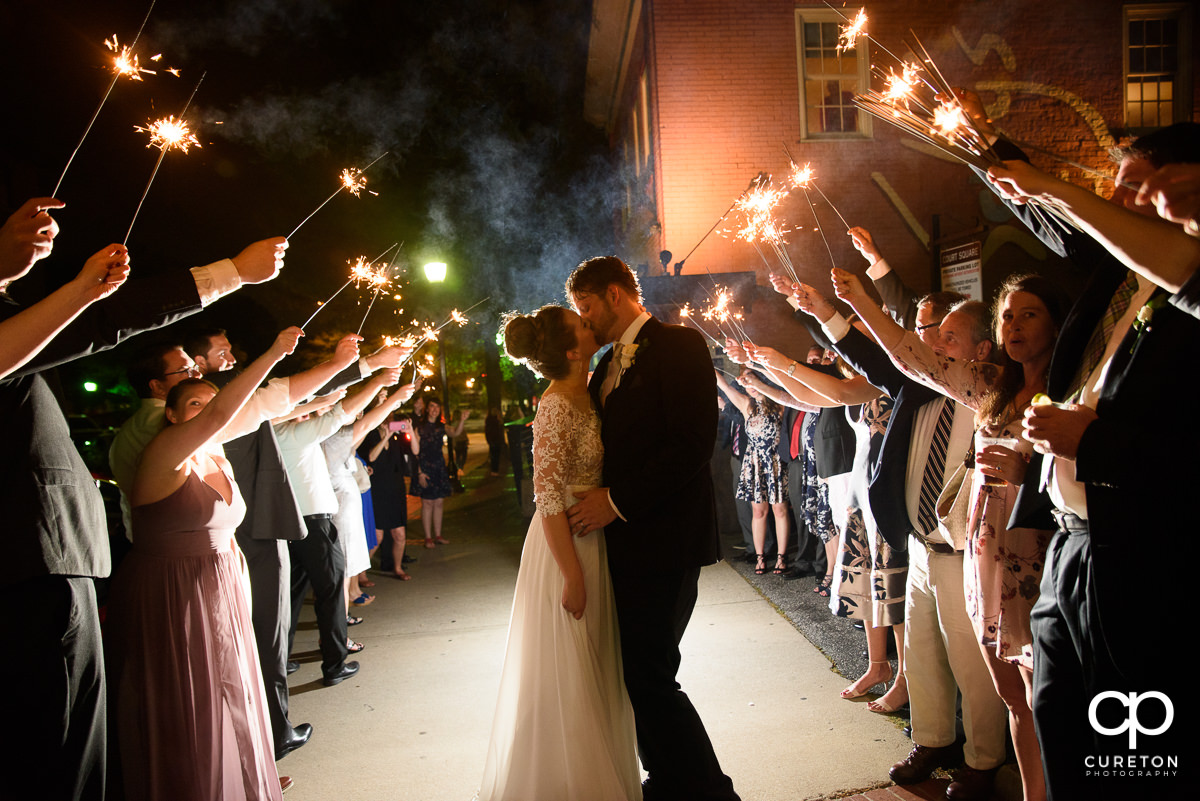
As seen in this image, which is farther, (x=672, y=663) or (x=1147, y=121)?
(x=1147, y=121)

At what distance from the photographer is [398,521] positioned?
28.0 ft

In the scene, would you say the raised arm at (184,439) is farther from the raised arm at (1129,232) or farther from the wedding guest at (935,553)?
the raised arm at (1129,232)

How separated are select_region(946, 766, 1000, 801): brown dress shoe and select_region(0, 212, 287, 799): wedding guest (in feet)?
11.3

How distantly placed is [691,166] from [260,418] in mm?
9510

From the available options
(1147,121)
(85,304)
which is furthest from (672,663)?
(1147,121)

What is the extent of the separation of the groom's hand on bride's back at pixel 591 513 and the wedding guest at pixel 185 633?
53.8 inches

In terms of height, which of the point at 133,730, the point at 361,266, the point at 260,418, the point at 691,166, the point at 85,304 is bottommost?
the point at 133,730

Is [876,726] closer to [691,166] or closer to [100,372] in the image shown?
[691,166]

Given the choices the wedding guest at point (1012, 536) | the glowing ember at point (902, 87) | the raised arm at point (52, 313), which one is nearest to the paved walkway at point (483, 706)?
the wedding guest at point (1012, 536)

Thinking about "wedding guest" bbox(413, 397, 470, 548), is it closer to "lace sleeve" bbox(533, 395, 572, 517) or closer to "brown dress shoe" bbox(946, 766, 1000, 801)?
"lace sleeve" bbox(533, 395, 572, 517)

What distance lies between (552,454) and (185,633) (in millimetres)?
1674

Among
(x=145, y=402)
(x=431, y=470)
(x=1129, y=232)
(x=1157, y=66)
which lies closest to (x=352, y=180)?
(x=145, y=402)

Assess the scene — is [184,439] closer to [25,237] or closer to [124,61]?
[25,237]

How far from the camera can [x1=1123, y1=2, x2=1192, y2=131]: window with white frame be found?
11.6 metres
